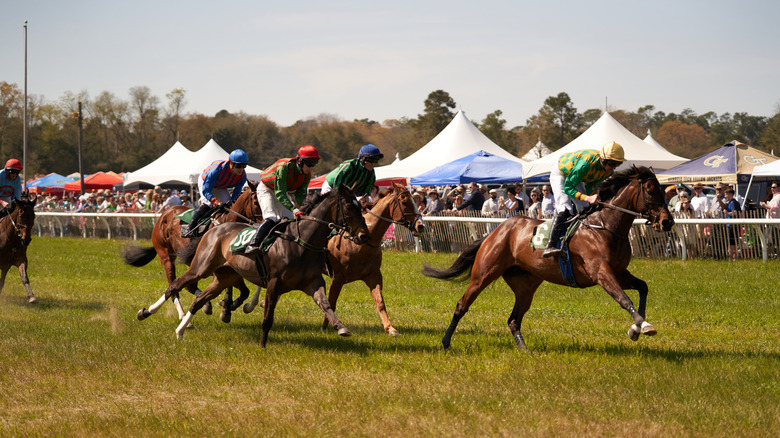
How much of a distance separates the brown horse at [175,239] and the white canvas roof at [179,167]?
1980 cm

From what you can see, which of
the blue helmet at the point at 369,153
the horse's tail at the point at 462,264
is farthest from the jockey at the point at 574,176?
the blue helmet at the point at 369,153

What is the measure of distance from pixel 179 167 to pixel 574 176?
2659 cm

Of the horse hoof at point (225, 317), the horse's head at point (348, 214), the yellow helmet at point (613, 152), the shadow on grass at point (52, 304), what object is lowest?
the shadow on grass at point (52, 304)

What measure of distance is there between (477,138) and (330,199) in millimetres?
20220

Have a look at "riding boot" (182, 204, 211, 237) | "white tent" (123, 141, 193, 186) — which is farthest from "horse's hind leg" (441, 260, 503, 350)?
"white tent" (123, 141, 193, 186)

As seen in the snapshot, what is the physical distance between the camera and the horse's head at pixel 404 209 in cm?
928

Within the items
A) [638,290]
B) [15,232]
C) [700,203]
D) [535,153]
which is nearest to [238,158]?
[15,232]

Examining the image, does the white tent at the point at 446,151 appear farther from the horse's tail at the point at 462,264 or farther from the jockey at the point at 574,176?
the jockey at the point at 574,176

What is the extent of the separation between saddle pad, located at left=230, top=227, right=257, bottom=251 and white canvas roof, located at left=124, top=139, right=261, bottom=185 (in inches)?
893

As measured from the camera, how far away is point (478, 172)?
74.0 feet

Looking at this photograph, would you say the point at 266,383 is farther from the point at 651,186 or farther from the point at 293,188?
the point at 651,186

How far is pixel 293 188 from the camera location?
8828mm

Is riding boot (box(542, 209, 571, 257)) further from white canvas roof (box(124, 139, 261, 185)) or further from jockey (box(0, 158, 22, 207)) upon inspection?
white canvas roof (box(124, 139, 261, 185))

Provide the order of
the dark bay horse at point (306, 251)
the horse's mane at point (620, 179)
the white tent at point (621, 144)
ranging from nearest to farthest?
the horse's mane at point (620, 179) < the dark bay horse at point (306, 251) < the white tent at point (621, 144)
